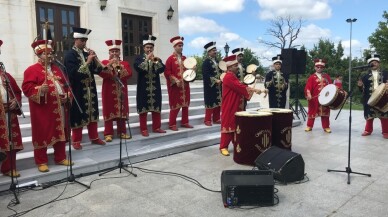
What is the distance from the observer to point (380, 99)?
693 cm

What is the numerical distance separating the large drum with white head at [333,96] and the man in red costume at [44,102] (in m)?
5.45

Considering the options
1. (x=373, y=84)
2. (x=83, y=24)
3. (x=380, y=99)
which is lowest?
(x=380, y=99)

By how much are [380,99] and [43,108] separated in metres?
6.49

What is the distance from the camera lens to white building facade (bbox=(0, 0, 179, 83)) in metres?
8.93

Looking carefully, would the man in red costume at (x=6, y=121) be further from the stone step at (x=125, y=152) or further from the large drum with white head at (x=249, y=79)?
the large drum with white head at (x=249, y=79)

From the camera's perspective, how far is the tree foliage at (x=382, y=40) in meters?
32.5

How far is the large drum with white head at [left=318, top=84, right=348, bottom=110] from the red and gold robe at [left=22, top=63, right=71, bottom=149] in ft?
18.2

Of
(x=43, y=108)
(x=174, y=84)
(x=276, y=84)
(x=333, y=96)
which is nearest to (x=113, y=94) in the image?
(x=174, y=84)

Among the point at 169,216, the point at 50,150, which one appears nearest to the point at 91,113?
the point at 50,150

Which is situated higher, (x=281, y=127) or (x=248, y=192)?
(x=281, y=127)

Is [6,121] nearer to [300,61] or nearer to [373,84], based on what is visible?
[373,84]

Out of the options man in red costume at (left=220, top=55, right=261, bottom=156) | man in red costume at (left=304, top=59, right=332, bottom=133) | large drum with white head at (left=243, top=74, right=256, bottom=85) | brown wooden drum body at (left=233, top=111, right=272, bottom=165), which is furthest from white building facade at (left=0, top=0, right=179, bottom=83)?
brown wooden drum body at (left=233, top=111, right=272, bottom=165)

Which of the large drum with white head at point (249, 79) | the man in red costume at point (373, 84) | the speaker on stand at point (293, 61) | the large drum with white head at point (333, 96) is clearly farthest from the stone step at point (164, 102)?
the man in red costume at point (373, 84)

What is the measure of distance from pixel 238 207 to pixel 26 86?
336 cm
